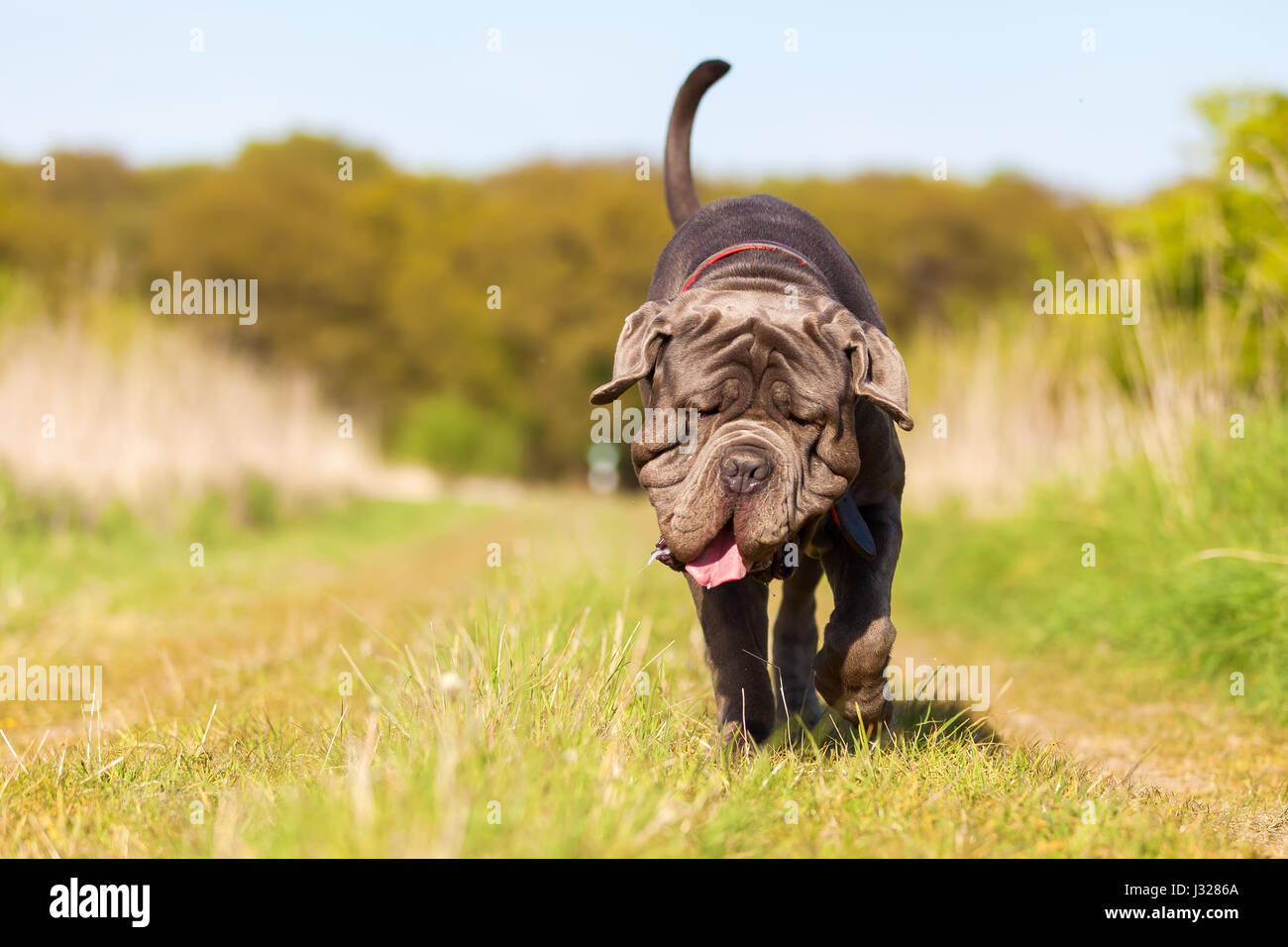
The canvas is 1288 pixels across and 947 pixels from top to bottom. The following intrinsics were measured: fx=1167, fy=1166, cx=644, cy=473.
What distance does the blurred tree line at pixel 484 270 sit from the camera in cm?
3011

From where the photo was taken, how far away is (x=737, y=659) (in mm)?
3408

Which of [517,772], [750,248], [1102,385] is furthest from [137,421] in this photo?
[517,772]

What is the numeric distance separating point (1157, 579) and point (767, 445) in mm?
3896

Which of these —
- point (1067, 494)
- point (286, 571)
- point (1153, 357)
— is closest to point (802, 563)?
point (1153, 357)

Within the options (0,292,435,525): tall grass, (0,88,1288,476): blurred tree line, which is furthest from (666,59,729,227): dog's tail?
(0,88,1288,476): blurred tree line

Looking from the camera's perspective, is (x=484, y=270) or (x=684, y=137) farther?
(x=484, y=270)

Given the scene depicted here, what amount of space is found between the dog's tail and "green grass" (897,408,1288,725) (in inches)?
114

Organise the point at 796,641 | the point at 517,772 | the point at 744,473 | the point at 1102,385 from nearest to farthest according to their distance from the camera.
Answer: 1. the point at 517,772
2. the point at 744,473
3. the point at 796,641
4. the point at 1102,385

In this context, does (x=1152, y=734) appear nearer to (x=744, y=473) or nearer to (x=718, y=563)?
(x=718, y=563)

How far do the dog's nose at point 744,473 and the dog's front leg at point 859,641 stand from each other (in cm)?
66

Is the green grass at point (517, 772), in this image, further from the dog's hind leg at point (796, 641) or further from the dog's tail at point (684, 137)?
the dog's tail at point (684, 137)

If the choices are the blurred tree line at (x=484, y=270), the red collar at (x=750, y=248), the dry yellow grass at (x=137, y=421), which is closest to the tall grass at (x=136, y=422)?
the dry yellow grass at (x=137, y=421)

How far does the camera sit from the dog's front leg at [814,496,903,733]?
128 inches
